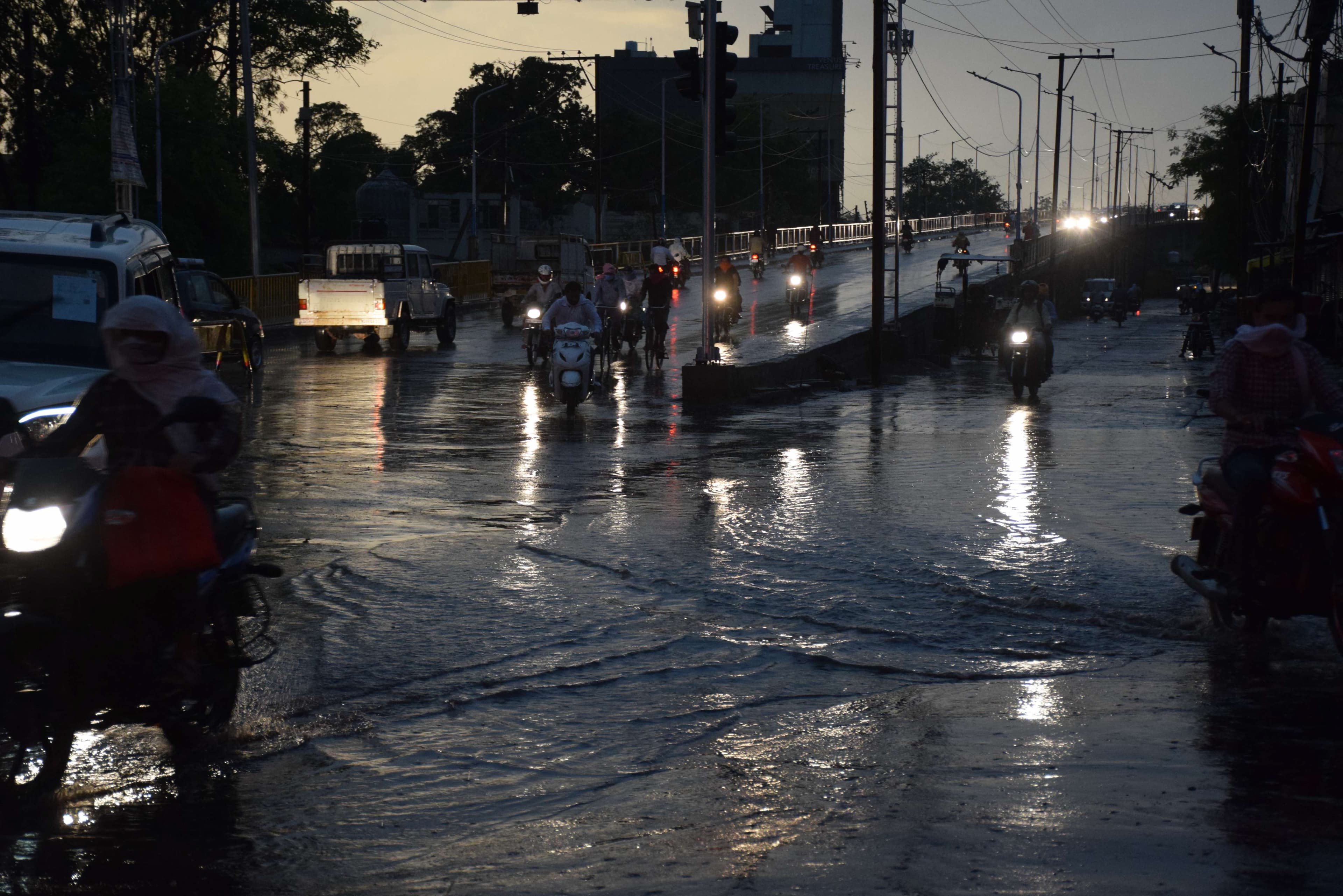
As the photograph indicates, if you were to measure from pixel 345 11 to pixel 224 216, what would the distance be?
18076 millimetres

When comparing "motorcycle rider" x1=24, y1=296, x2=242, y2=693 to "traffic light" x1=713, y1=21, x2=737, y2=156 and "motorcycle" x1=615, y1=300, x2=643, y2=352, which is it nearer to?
"traffic light" x1=713, y1=21, x2=737, y2=156

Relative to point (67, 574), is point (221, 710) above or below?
below

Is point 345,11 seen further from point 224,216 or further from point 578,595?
point 578,595

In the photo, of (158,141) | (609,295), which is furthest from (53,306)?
(158,141)

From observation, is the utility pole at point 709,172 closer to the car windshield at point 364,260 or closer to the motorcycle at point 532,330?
the motorcycle at point 532,330

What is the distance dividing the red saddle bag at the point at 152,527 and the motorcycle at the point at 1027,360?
18.1 m

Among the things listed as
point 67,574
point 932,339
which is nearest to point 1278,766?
point 67,574

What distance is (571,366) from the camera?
1798 cm

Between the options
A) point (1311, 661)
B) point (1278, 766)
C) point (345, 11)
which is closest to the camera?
point (1278, 766)

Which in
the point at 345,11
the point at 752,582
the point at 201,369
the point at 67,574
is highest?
the point at 345,11

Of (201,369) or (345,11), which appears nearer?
(201,369)

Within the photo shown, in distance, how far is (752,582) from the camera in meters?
8.30

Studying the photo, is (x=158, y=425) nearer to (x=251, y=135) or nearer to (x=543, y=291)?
(x=543, y=291)

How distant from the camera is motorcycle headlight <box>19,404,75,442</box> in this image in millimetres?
7352
